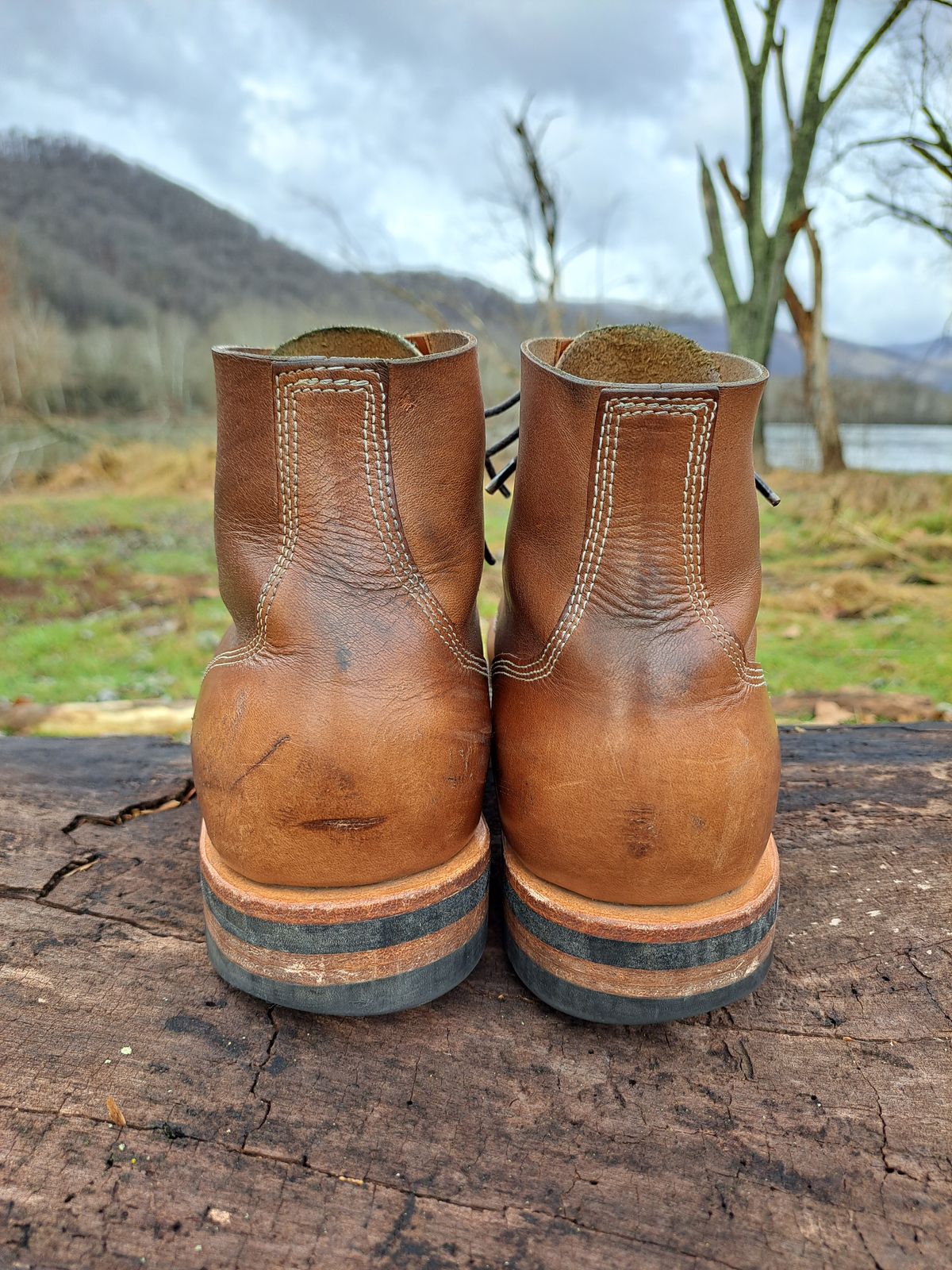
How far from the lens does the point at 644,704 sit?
1012 mm

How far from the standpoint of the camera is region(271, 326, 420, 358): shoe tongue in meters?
1.14

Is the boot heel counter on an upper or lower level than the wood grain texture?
upper

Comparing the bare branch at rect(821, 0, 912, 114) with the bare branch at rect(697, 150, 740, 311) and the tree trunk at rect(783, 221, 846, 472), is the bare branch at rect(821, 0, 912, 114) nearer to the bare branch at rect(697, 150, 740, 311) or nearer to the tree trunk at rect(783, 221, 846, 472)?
the bare branch at rect(697, 150, 740, 311)

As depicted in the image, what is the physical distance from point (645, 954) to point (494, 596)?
4.42 meters

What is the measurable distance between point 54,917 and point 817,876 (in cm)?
129

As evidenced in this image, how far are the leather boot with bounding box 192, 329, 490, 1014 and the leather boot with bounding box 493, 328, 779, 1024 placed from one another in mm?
136

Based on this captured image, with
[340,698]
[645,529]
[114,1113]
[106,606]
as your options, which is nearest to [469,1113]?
[114,1113]

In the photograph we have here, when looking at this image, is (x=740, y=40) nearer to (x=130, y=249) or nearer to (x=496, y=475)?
(x=496, y=475)

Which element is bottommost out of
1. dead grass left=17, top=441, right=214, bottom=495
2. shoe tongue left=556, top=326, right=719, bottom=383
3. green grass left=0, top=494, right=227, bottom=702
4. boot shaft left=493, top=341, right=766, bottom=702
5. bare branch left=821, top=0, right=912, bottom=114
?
dead grass left=17, top=441, right=214, bottom=495

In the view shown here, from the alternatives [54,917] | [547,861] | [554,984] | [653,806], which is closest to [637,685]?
[653,806]

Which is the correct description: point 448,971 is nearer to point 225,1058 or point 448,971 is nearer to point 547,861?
point 547,861

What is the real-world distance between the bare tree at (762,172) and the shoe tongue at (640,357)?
26.0 feet

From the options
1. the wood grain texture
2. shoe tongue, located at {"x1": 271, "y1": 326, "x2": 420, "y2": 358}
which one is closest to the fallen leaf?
the wood grain texture

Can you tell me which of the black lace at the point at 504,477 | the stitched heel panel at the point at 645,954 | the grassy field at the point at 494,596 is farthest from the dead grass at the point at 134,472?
the stitched heel panel at the point at 645,954
